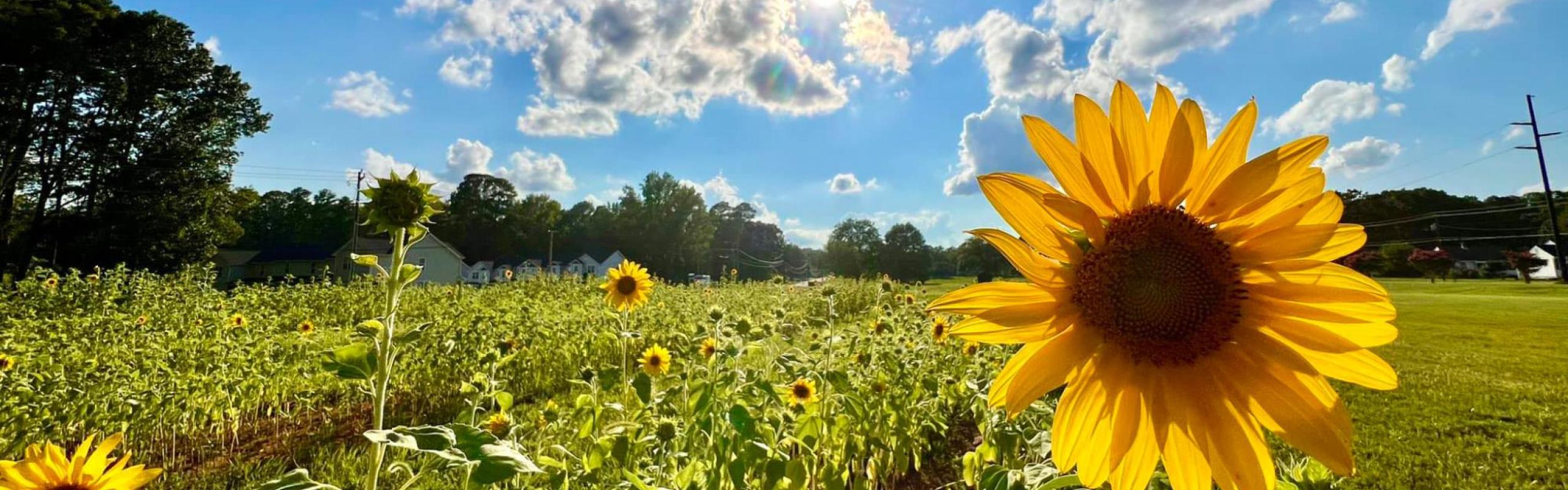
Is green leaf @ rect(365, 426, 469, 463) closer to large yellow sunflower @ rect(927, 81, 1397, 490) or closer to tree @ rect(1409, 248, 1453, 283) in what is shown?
large yellow sunflower @ rect(927, 81, 1397, 490)

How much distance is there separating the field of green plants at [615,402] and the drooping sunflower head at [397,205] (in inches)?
9.8

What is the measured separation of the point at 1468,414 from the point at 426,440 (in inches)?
241

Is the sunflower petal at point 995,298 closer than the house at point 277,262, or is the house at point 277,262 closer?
the sunflower petal at point 995,298

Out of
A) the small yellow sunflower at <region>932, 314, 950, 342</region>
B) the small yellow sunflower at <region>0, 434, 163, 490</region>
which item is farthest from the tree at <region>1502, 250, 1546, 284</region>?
the small yellow sunflower at <region>0, 434, 163, 490</region>

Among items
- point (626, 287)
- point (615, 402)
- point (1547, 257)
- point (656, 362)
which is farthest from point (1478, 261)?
point (615, 402)

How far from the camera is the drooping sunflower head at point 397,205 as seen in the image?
104 centimetres

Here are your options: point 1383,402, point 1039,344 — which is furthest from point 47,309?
point 1383,402

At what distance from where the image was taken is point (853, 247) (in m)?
57.1

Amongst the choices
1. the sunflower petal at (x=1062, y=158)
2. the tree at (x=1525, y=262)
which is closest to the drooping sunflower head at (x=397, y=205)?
the sunflower petal at (x=1062, y=158)

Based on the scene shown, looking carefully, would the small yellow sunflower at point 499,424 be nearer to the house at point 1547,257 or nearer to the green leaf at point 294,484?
the green leaf at point 294,484

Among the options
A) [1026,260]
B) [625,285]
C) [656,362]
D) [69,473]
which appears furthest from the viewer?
[625,285]

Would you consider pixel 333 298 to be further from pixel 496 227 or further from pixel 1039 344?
pixel 496 227

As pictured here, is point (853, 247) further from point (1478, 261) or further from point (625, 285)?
point (625, 285)

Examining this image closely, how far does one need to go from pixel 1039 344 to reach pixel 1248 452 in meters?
0.27
